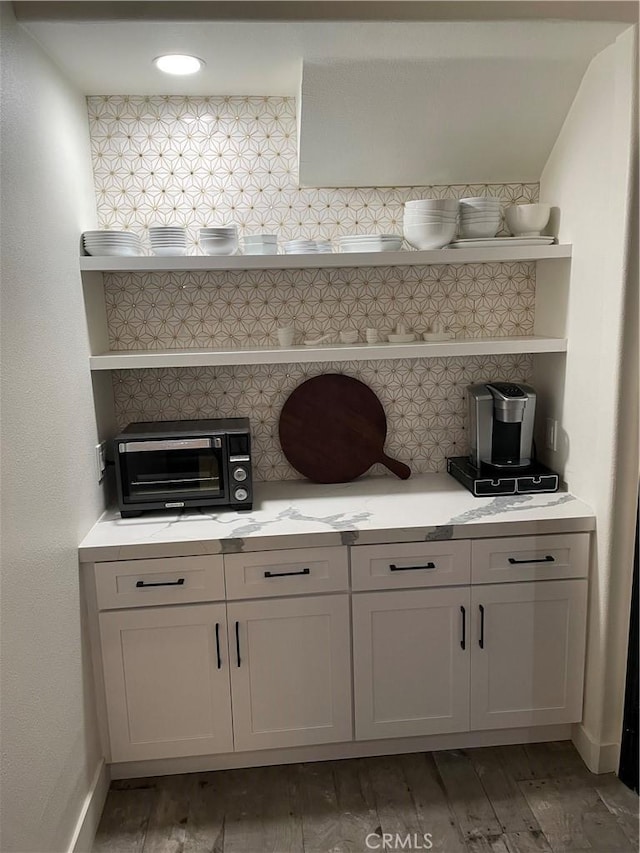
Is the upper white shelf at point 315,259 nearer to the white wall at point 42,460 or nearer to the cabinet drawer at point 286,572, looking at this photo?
the white wall at point 42,460

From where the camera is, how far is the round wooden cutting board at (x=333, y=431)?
283cm

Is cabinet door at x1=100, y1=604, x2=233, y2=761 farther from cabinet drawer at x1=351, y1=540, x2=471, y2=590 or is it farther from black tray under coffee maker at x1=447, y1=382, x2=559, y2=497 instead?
black tray under coffee maker at x1=447, y1=382, x2=559, y2=497

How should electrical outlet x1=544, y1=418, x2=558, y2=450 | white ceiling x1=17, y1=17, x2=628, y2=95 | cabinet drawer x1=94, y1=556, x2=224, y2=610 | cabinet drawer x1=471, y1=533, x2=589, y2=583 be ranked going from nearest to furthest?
white ceiling x1=17, y1=17, x2=628, y2=95 < cabinet drawer x1=94, y1=556, x2=224, y2=610 < cabinet drawer x1=471, y1=533, x2=589, y2=583 < electrical outlet x1=544, y1=418, x2=558, y2=450

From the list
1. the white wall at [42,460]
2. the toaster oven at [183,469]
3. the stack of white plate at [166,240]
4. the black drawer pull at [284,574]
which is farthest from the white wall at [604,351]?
the white wall at [42,460]

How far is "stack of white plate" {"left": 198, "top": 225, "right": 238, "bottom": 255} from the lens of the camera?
243 centimetres

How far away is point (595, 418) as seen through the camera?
2375 mm

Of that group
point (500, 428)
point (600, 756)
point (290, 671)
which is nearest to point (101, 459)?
point (290, 671)

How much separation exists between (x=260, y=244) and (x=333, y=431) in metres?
0.80

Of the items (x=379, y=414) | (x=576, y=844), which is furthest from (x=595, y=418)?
(x=576, y=844)

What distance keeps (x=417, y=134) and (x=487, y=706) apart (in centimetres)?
202

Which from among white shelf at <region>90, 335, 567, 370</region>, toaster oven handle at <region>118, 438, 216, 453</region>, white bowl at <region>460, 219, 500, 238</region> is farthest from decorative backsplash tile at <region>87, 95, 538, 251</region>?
toaster oven handle at <region>118, 438, 216, 453</region>

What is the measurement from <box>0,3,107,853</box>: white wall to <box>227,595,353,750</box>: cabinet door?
1.61ft

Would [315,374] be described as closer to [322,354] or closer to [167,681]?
[322,354]

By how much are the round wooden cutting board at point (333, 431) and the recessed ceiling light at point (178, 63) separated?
117 cm
